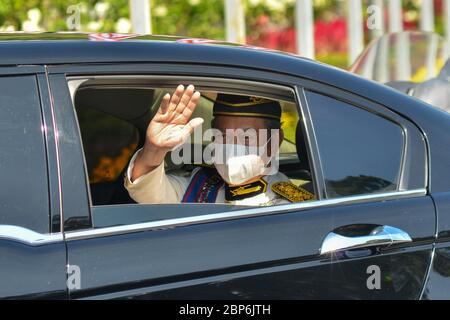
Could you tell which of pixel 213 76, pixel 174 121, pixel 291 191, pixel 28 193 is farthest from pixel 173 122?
pixel 28 193

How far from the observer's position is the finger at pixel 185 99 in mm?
3004

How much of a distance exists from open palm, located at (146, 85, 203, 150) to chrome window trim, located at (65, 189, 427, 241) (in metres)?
0.35

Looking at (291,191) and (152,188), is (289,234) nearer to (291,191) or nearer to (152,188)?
(291,191)

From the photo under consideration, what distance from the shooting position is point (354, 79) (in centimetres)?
308

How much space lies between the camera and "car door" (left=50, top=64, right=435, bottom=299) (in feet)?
8.90

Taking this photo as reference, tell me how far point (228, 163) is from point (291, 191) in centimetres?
23

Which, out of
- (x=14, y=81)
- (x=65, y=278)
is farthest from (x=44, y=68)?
(x=65, y=278)

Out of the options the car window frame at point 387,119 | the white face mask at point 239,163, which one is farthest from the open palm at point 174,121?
the car window frame at point 387,119

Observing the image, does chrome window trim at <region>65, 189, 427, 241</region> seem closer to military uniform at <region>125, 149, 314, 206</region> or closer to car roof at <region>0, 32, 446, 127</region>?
military uniform at <region>125, 149, 314, 206</region>
